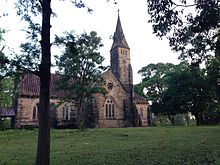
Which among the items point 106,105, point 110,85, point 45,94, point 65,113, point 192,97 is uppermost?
point 110,85

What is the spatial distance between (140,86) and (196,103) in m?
19.9

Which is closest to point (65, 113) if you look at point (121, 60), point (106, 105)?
point (106, 105)

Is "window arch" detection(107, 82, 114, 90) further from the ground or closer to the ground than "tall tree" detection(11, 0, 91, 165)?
further from the ground

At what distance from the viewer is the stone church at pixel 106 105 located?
4181 cm

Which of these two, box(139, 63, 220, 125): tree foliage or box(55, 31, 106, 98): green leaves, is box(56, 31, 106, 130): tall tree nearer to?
box(55, 31, 106, 98): green leaves

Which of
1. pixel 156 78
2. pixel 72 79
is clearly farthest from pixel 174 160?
pixel 156 78

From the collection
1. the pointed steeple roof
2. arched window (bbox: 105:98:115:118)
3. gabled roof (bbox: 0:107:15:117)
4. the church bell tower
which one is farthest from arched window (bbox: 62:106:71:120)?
the pointed steeple roof

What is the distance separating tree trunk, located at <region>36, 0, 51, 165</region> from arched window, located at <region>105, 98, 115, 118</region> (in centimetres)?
3660

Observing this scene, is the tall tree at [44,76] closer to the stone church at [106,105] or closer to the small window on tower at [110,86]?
the stone church at [106,105]

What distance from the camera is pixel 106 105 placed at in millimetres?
47031

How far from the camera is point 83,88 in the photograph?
33.4 meters

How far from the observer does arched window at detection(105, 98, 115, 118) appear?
4684 centimetres

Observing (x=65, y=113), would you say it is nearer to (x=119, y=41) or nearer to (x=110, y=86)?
(x=110, y=86)

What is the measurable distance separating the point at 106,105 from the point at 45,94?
36938 mm
